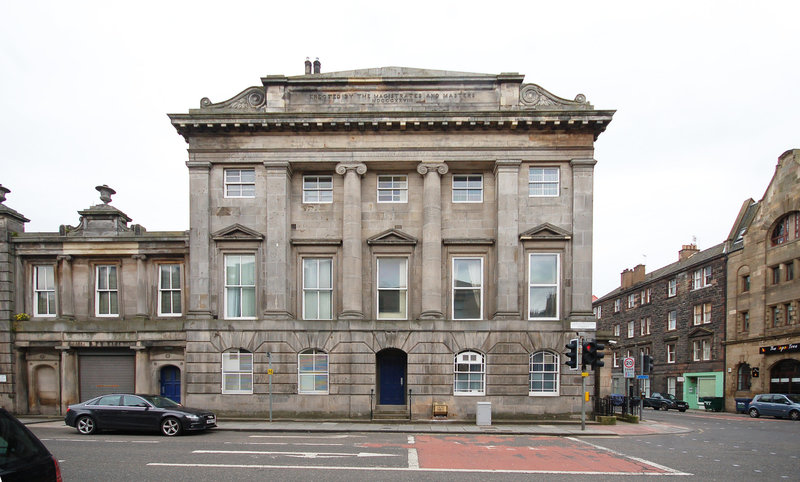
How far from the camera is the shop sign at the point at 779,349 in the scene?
3291cm

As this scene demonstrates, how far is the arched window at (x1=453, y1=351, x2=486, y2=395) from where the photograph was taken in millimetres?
22844

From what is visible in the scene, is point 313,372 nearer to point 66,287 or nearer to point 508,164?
point 66,287

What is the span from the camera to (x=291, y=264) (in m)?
23.7

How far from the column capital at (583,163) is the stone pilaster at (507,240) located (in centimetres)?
224

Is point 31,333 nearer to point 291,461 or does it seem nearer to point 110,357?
point 110,357

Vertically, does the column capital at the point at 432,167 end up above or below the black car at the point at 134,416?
above

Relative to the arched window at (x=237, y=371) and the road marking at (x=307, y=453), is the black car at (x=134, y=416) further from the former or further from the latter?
the arched window at (x=237, y=371)

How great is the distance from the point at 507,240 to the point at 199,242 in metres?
12.7

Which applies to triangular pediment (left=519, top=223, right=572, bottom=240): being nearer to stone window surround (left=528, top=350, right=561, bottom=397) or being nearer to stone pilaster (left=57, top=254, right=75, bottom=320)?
stone window surround (left=528, top=350, right=561, bottom=397)

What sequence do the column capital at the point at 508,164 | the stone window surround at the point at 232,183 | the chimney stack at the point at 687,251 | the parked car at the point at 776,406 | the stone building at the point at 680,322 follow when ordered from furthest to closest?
1. the chimney stack at the point at 687,251
2. the stone building at the point at 680,322
3. the parked car at the point at 776,406
4. the stone window surround at the point at 232,183
5. the column capital at the point at 508,164

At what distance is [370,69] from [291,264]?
9.34 metres

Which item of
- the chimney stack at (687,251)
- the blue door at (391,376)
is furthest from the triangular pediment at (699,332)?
the blue door at (391,376)

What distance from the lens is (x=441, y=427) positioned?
66.2 feet

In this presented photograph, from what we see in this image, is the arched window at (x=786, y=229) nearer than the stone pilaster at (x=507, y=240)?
No
